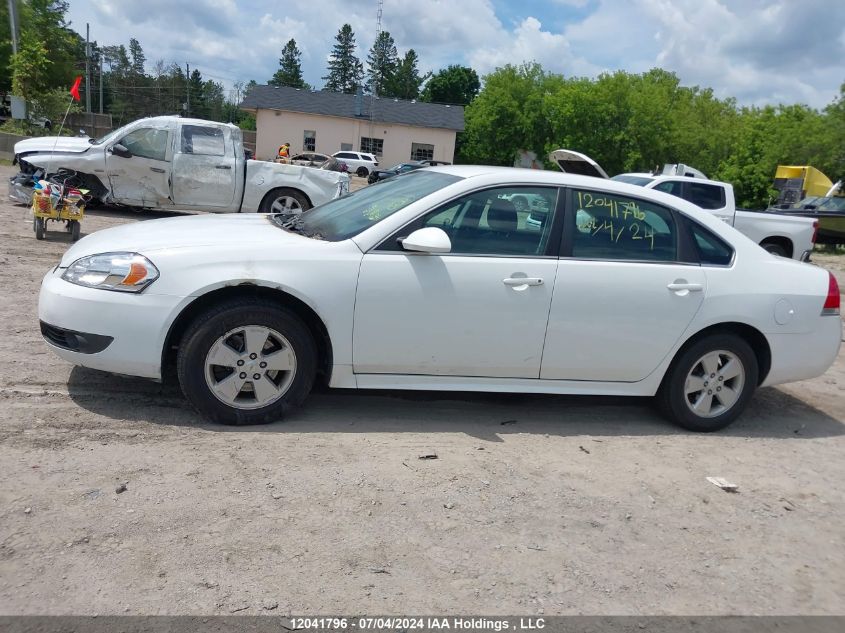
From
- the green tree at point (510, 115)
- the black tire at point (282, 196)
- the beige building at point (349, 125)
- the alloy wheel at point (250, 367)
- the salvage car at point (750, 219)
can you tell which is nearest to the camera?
the alloy wheel at point (250, 367)

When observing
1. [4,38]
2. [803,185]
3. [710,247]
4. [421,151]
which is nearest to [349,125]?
[421,151]

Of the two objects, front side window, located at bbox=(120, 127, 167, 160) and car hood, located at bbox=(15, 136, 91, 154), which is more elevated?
front side window, located at bbox=(120, 127, 167, 160)

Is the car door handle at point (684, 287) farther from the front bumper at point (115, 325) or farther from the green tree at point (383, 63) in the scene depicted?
the green tree at point (383, 63)

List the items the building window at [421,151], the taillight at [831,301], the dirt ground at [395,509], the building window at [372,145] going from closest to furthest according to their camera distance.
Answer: the dirt ground at [395,509]
the taillight at [831,301]
the building window at [372,145]
the building window at [421,151]

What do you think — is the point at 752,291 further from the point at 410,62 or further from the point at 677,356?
the point at 410,62

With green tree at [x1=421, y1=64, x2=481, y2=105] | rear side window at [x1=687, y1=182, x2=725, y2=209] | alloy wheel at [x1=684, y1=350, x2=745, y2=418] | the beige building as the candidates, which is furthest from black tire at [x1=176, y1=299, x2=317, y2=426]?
green tree at [x1=421, y1=64, x2=481, y2=105]

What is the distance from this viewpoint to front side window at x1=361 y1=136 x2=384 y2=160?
2186 inches

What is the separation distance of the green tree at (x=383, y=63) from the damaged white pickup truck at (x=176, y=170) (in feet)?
294

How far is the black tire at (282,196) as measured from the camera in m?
12.3

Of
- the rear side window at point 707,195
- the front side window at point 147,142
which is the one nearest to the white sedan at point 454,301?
the front side window at point 147,142

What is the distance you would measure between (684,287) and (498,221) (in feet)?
4.30

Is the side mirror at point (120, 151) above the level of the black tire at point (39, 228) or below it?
above

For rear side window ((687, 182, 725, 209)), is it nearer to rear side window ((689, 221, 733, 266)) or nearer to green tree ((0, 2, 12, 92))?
rear side window ((689, 221, 733, 266))

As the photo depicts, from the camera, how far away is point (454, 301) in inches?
164
